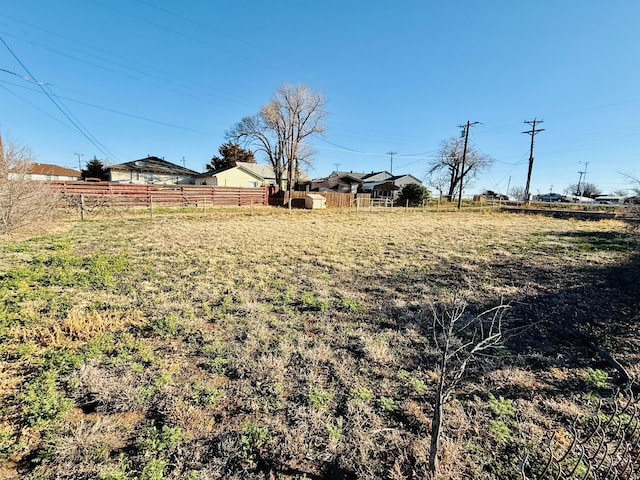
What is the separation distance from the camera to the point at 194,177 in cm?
3766

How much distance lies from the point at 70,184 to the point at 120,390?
2019cm

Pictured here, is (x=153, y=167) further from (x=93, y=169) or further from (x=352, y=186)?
(x=352, y=186)

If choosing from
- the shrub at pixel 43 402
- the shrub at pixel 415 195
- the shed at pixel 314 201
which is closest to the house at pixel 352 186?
the shrub at pixel 415 195

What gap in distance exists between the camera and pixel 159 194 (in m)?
20.4

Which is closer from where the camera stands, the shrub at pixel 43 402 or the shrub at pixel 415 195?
the shrub at pixel 43 402

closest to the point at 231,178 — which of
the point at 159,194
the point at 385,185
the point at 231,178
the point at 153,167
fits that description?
the point at 231,178

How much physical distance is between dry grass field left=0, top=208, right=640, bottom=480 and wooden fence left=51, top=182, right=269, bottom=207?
1223cm

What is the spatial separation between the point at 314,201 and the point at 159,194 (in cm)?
1245

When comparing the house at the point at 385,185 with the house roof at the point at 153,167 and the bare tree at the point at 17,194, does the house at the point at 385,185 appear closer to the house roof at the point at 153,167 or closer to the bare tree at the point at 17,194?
the house roof at the point at 153,167

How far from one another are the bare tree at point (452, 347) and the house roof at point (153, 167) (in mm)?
36536

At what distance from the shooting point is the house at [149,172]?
31703 millimetres

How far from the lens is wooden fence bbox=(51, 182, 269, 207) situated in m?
17.0

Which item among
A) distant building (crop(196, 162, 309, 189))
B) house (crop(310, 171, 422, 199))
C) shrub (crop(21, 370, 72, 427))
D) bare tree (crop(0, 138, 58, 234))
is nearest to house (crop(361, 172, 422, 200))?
house (crop(310, 171, 422, 199))

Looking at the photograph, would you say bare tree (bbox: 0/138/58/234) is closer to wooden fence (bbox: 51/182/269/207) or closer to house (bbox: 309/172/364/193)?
wooden fence (bbox: 51/182/269/207)
